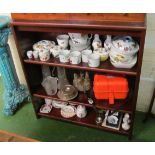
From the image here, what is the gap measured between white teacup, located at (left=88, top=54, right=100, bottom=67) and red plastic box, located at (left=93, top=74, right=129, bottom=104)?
0.54 ft

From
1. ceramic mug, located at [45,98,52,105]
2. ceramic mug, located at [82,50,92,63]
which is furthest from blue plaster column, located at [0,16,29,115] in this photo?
ceramic mug, located at [82,50,92,63]

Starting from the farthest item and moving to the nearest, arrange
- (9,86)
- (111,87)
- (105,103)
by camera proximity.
Result: (9,86) → (105,103) → (111,87)

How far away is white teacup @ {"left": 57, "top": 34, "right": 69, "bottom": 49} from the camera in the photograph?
1530 millimetres

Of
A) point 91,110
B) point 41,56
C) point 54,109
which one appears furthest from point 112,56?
point 54,109

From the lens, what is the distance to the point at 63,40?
1.53 metres

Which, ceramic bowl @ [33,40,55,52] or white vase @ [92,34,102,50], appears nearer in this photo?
white vase @ [92,34,102,50]

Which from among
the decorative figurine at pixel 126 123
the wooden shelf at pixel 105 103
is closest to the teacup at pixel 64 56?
the wooden shelf at pixel 105 103

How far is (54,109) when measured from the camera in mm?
2037

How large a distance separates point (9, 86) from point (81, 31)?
1185 mm

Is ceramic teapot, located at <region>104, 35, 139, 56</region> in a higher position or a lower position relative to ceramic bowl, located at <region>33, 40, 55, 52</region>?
higher

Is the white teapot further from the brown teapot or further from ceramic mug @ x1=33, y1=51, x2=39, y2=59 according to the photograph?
ceramic mug @ x1=33, y1=51, x2=39, y2=59

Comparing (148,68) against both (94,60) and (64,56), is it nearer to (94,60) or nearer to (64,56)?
(94,60)

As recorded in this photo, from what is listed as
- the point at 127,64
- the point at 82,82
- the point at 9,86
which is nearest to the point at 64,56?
the point at 82,82
